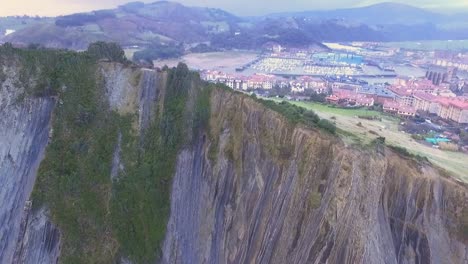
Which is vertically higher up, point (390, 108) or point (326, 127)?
point (326, 127)

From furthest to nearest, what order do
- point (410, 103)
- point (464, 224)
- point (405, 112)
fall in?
point (410, 103) < point (405, 112) < point (464, 224)

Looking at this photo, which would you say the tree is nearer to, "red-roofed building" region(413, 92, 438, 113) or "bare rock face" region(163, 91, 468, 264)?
"bare rock face" region(163, 91, 468, 264)

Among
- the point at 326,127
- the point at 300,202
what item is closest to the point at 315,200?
the point at 300,202

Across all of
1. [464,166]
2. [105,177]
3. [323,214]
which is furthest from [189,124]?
[464,166]

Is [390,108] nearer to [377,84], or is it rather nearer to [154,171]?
[154,171]

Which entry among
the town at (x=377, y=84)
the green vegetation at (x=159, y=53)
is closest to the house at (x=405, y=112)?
the town at (x=377, y=84)

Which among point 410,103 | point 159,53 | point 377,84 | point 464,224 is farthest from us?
point 159,53

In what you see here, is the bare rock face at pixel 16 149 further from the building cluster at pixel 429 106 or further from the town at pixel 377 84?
the building cluster at pixel 429 106
